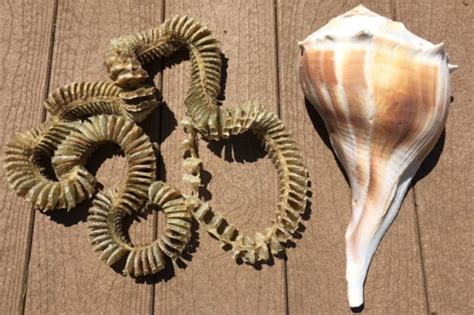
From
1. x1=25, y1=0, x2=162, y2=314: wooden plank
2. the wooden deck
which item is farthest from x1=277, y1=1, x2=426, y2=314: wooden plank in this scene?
x1=25, y1=0, x2=162, y2=314: wooden plank

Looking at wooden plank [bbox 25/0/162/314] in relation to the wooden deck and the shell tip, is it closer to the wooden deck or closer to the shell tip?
the wooden deck

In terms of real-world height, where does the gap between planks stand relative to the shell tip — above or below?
above

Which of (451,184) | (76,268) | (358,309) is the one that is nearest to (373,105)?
(451,184)

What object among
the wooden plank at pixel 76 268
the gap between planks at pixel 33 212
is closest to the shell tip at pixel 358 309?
the wooden plank at pixel 76 268

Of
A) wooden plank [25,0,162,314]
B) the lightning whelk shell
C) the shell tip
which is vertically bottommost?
the shell tip

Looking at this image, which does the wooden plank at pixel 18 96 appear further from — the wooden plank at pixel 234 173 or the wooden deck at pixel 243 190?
the wooden plank at pixel 234 173

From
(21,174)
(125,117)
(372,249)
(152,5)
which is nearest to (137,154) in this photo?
(125,117)
